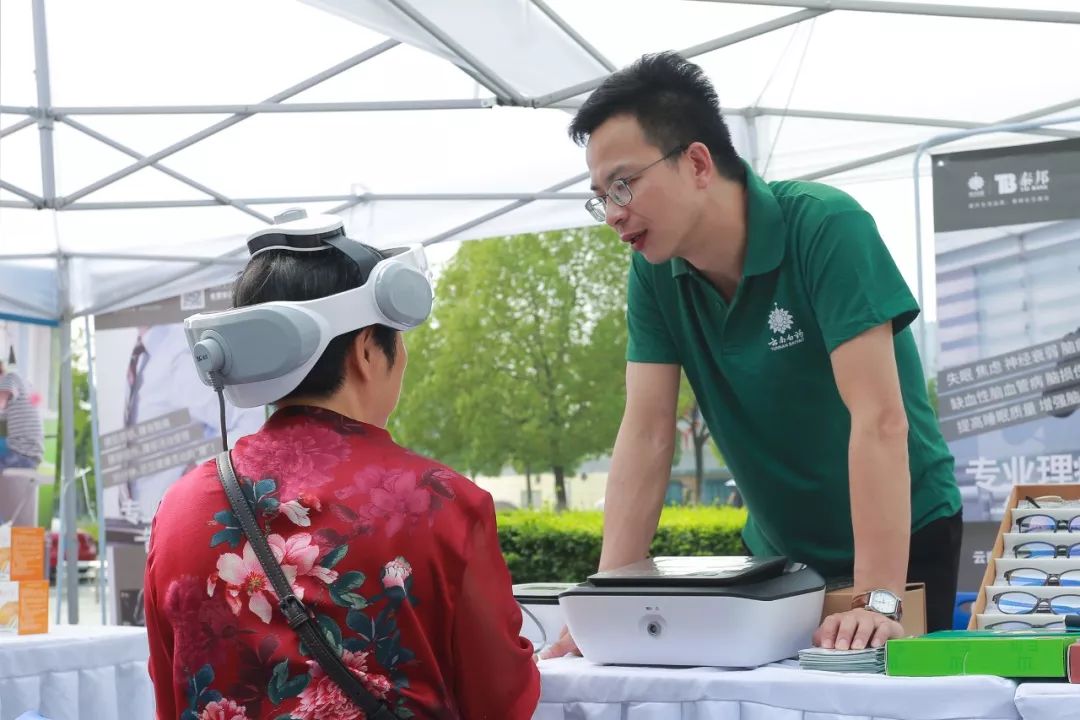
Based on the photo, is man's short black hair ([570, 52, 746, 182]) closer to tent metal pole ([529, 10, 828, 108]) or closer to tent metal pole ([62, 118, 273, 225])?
tent metal pole ([529, 10, 828, 108])

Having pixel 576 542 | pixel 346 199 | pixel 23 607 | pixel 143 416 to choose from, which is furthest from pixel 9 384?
pixel 23 607

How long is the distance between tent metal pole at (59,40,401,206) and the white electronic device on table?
445cm

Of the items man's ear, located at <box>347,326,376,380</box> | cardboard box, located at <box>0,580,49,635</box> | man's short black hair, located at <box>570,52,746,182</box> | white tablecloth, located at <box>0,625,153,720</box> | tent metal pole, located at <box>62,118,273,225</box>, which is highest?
tent metal pole, located at <box>62,118,273,225</box>

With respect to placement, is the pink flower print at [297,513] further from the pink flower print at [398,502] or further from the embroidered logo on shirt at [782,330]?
the embroidered logo on shirt at [782,330]

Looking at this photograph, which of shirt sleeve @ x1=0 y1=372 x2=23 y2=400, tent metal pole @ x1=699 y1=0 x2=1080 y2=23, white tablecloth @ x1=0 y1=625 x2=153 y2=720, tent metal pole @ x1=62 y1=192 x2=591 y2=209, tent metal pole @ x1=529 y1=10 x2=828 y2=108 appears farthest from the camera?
shirt sleeve @ x1=0 y1=372 x2=23 y2=400

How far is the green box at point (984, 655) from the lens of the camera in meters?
1.26

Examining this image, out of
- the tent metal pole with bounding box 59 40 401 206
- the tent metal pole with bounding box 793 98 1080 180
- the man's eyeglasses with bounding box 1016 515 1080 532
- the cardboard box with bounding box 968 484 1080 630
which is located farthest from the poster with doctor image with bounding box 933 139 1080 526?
the man's eyeglasses with bounding box 1016 515 1080 532

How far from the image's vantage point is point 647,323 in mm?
Result: 2068

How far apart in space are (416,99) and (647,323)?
4209mm

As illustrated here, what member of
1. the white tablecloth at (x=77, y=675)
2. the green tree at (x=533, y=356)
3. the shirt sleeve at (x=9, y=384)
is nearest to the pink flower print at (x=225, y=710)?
the white tablecloth at (x=77, y=675)

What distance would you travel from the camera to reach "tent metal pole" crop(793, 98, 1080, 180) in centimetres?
530

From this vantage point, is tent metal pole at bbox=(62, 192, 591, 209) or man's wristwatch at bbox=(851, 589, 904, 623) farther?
tent metal pole at bbox=(62, 192, 591, 209)

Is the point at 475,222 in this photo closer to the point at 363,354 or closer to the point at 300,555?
the point at 363,354

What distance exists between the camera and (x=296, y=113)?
6.15 meters
